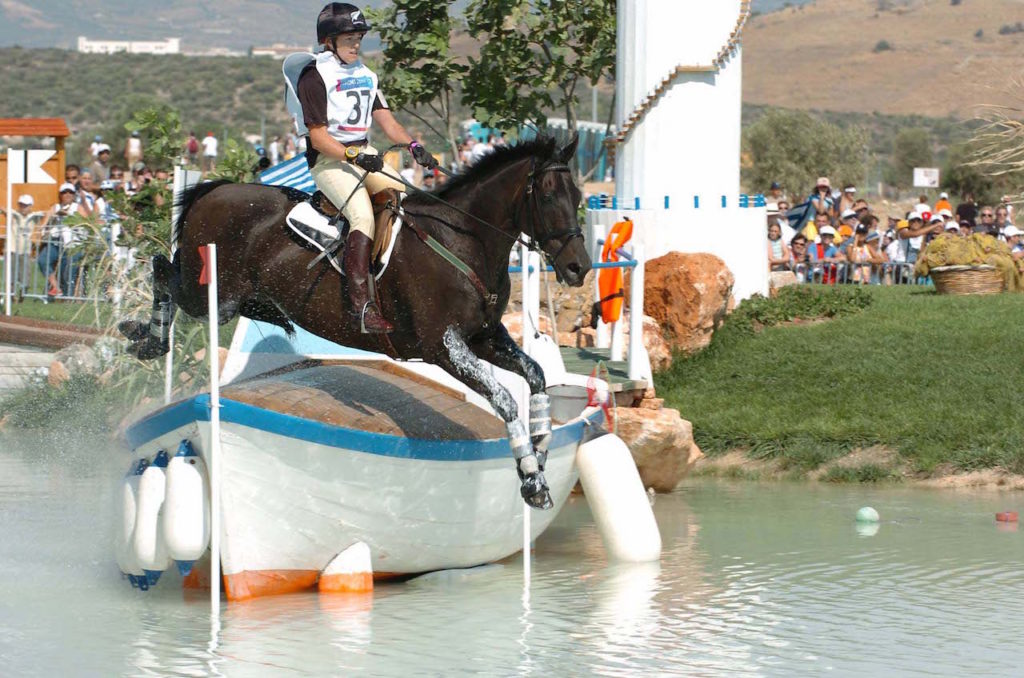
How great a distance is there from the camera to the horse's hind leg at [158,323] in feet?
37.4

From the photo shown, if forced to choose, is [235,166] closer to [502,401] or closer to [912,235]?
[502,401]

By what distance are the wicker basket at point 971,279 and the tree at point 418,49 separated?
21.0 feet

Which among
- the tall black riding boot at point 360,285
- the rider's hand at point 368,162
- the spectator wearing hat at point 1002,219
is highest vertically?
the spectator wearing hat at point 1002,219

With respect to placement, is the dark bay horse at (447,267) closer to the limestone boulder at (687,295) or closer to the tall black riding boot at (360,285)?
the tall black riding boot at (360,285)

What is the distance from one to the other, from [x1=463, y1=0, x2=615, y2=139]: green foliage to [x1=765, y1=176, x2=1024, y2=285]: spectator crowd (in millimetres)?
3369

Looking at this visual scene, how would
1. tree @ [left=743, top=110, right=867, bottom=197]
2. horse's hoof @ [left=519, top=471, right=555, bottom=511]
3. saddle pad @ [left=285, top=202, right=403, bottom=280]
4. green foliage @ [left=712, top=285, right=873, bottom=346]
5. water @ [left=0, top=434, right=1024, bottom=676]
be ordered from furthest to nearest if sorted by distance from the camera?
tree @ [left=743, top=110, right=867, bottom=197] → green foliage @ [left=712, top=285, right=873, bottom=346] → saddle pad @ [left=285, top=202, right=403, bottom=280] → horse's hoof @ [left=519, top=471, right=555, bottom=511] → water @ [left=0, top=434, right=1024, bottom=676]

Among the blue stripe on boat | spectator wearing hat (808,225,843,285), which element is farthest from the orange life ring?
spectator wearing hat (808,225,843,285)

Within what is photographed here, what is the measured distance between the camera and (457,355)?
10.5 m

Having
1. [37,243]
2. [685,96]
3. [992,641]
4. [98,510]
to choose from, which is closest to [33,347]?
[37,243]

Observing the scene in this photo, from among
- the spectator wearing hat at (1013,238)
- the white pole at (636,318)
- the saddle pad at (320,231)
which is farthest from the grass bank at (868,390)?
the saddle pad at (320,231)

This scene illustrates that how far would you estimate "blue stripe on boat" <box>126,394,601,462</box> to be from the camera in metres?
9.77

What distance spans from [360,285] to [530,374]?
1.27 m

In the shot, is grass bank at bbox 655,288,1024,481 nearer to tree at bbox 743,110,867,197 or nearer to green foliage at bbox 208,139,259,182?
green foliage at bbox 208,139,259,182

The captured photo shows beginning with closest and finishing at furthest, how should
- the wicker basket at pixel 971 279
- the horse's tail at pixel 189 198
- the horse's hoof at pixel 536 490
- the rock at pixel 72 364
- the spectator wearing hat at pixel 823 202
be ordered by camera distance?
the horse's hoof at pixel 536 490 → the horse's tail at pixel 189 198 → the rock at pixel 72 364 → the wicker basket at pixel 971 279 → the spectator wearing hat at pixel 823 202
